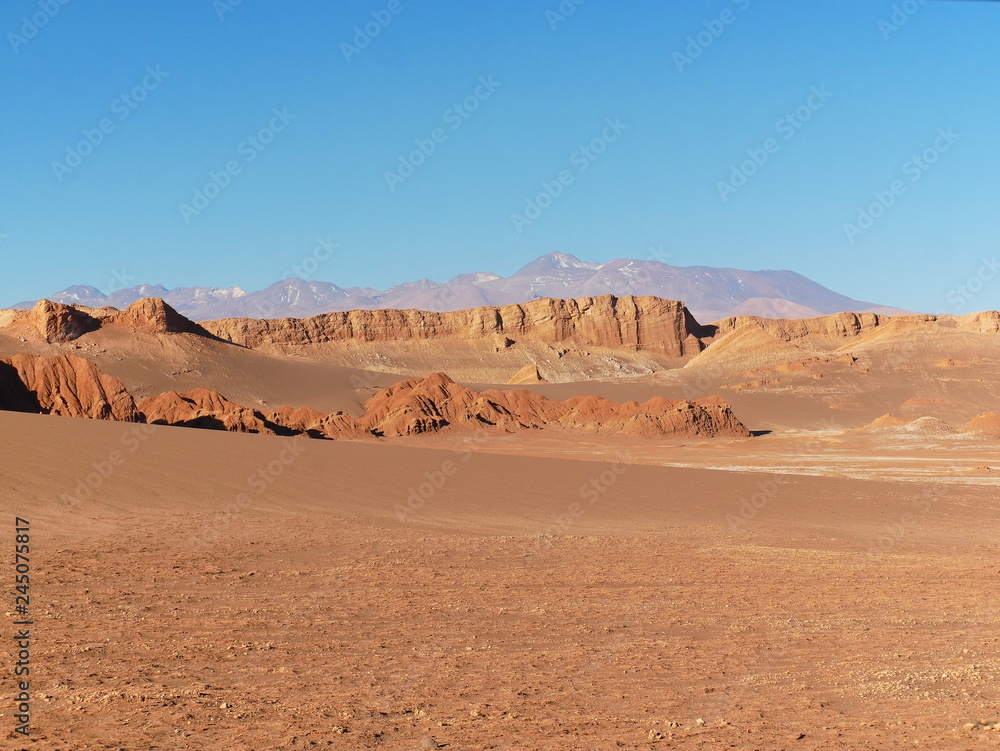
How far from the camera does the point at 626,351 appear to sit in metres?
117

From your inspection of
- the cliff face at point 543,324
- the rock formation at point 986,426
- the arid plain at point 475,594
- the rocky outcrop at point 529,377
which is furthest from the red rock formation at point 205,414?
the cliff face at point 543,324

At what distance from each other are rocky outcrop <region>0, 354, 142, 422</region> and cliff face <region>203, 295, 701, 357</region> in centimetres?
8453

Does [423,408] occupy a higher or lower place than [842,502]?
higher

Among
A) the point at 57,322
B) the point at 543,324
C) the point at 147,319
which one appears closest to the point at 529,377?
the point at 543,324

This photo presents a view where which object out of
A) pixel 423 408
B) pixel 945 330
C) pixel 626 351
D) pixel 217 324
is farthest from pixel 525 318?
pixel 423 408

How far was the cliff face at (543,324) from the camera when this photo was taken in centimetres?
11475

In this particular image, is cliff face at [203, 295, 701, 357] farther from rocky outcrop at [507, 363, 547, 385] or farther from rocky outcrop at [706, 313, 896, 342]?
rocky outcrop at [507, 363, 547, 385]

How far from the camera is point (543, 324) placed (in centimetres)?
11819

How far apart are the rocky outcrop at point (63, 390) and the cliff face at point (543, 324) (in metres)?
84.5

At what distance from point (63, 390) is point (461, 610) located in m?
23.9

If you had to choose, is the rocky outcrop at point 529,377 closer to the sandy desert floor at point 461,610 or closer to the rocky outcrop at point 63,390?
the rocky outcrop at point 63,390

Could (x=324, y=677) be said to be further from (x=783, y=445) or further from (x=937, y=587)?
(x=783, y=445)

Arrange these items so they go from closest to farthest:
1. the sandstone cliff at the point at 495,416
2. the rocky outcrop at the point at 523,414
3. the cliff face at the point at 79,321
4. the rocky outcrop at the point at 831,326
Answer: the sandstone cliff at the point at 495,416, the rocky outcrop at the point at 523,414, the cliff face at the point at 79,321, the rocky outcrop at the point at 831,326

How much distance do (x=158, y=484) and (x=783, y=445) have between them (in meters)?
35.0
